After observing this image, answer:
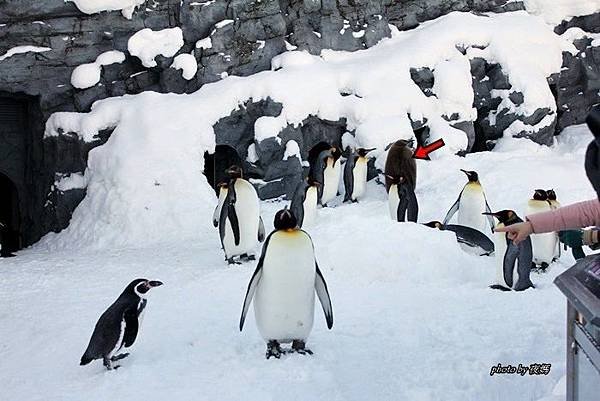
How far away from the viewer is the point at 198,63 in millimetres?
10711

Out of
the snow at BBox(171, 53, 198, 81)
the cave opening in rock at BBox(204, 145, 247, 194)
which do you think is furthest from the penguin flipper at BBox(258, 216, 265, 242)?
the snow at BBox(171, 53, 198, 81)

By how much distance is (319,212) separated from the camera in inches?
350

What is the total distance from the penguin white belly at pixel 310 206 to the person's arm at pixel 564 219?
5.61 metres

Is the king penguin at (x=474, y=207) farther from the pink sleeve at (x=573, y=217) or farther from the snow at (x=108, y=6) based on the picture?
the snow at (x=108, y=6)

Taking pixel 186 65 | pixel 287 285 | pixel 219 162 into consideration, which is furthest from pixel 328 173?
pixel 287 285

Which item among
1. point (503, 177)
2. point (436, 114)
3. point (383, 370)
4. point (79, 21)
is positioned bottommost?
point (383, 370)

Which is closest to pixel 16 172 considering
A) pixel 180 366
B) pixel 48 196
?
pixel 48 196

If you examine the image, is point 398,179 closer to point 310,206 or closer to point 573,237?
point 310,206

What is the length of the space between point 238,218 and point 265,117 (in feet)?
13.8

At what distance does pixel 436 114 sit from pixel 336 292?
666 cm

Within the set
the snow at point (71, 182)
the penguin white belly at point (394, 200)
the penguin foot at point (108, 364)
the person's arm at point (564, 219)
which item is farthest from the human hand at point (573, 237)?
the snow at point (71, 182)

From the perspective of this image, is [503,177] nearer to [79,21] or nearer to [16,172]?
[79,21]

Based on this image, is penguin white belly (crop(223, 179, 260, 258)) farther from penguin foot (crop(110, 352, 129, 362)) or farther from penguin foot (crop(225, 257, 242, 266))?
penguin foot (crop(110, 352, 129, 362))

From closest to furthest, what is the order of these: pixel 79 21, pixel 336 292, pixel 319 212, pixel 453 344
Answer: pixel 453 344 < pixel 336 292 < pixel 319 212 < pixel 79 21
